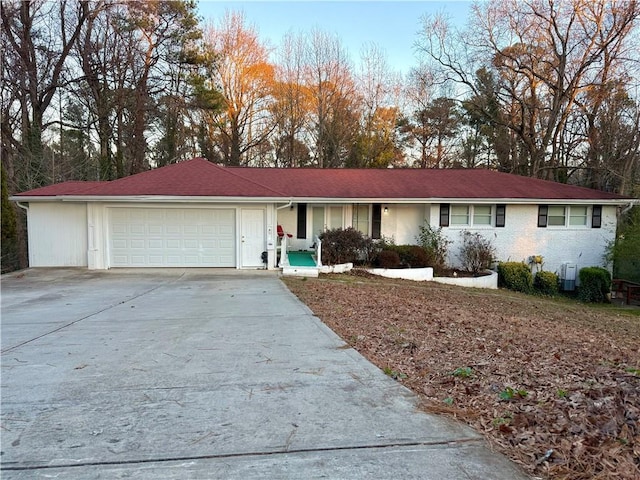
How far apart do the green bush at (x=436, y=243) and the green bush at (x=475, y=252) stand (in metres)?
0.68

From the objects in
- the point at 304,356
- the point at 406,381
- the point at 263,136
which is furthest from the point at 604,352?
the point at 263,136

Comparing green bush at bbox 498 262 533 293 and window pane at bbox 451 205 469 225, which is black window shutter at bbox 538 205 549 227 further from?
window pane at bbox 451 205 469 225

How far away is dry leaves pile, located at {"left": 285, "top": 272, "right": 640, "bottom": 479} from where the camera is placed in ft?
8.65

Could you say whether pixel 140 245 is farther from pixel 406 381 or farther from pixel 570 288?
pixel 570 288

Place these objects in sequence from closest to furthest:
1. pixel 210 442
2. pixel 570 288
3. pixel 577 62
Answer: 1. pixel 210 442
2. pixel 570 288
3. pixel 577 62

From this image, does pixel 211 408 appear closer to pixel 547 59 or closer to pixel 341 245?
pixel 341 245

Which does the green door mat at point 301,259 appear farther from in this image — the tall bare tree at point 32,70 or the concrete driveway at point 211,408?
the tall bare tree at point 32,70

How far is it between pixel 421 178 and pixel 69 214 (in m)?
13.9

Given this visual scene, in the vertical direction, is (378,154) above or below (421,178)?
above

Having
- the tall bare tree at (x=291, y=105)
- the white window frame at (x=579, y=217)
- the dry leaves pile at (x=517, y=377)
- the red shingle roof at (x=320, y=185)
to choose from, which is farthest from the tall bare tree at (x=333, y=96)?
the dry leaves pile at (x=517, y=377)

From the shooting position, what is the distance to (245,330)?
6.14m

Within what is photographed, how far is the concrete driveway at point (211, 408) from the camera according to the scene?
2602 mm

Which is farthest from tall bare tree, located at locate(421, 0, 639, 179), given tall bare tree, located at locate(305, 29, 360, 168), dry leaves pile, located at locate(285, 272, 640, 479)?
dry leaves pile, located at locate(285, 272, 640, 479)

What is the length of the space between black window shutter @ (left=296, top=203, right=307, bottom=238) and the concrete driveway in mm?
10745
